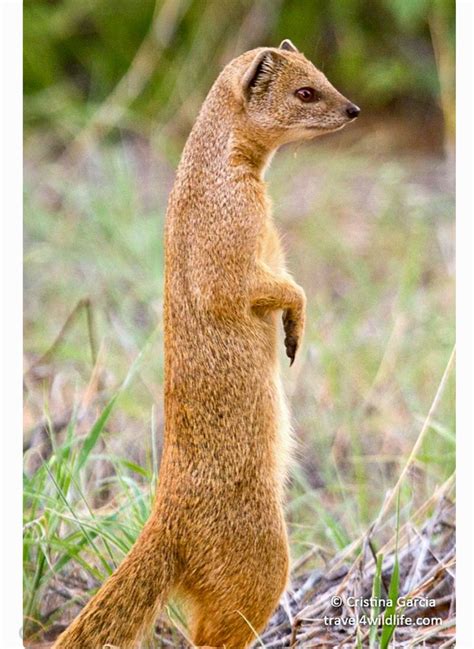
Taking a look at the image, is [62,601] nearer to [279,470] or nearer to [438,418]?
[279,470]

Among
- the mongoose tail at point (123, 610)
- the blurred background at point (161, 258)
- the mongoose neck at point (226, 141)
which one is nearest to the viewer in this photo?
the mongoose tail at point (123, 610)

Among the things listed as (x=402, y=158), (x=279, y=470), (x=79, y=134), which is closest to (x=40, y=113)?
(x=79, y=134)

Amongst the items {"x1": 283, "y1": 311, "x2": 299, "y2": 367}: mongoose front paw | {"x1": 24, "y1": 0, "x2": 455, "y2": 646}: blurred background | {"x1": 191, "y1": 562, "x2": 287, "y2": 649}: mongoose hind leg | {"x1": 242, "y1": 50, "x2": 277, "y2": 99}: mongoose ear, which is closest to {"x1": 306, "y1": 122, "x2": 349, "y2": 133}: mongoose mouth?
{"x1": 242, "y1": 50, "x2": 277, "y2": 99}: mongoose ear

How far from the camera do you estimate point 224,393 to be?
2113 millimetres

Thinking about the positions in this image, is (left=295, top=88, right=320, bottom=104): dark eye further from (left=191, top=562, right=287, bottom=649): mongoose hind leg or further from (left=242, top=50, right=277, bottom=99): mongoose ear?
(left=191, top=562, right=287, bottom=649): mongoose hind leg

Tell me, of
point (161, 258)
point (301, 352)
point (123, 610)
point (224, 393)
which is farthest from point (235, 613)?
point (161, 258)

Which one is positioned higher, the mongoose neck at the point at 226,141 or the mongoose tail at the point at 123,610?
the mongoose neck at the point at 226,141

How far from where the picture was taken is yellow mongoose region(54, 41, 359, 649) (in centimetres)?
210

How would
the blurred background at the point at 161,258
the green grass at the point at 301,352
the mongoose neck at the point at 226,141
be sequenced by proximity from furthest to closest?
the blurred background at the point at 161,258 → the green grass at the point at 301,352 → the mongoose neck at the point at 226,141

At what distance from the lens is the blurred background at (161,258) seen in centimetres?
259

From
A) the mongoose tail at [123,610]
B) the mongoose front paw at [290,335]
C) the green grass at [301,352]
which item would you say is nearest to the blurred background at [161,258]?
the green grass at [301,352]

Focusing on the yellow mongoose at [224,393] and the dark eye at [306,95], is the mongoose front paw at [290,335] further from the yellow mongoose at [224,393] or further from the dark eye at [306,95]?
the dark eye at [306,95]

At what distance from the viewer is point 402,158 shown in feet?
14.8
